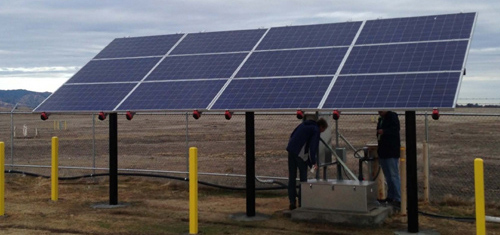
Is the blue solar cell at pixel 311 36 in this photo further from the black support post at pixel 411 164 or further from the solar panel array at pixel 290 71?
the black support post at pixel 411 164

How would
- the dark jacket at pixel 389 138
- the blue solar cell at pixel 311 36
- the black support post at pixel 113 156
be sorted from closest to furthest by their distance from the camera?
1. the blue solar cell at pixel 311 36
2. the dark jacket at pixel 389 138
3. the black support post at pixel 113 156

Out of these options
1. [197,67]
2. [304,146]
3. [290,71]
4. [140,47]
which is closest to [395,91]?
[290,71]

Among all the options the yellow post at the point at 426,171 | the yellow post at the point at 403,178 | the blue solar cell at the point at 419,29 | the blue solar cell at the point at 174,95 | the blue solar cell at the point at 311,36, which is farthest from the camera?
the yellow post at the point at 426,171

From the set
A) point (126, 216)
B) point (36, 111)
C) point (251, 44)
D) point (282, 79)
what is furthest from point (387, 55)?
point (36, 111)

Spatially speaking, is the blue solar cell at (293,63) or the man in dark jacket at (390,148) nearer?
the blue solar cell at (293,63)

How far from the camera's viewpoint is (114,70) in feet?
47.7

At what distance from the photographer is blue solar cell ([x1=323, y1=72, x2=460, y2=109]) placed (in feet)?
31.2

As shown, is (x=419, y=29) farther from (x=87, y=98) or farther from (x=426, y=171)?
(x=87, y=98)

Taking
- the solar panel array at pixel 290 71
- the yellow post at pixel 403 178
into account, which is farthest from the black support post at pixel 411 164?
the yellow post at pixel 403 178

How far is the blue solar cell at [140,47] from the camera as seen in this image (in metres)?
15.0

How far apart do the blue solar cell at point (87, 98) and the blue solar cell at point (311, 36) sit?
3096mm

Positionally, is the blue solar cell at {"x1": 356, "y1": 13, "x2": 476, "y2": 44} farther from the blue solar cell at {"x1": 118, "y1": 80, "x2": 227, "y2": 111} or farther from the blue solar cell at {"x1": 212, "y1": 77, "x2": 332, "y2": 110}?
the blue solar cell at {"x1": 118, "y1": 80, "x2": 227, "y2": 111}

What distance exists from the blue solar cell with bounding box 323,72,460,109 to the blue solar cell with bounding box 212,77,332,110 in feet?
1.03

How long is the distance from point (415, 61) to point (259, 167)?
11289 millimetres
